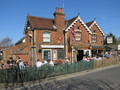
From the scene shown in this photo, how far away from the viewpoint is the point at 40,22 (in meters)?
20.8

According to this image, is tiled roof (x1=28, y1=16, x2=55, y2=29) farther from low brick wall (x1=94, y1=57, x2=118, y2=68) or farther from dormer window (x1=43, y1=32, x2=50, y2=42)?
low brick wall (x1=94, y1=57, x2=118, y2=68)

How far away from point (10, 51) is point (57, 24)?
326 inches

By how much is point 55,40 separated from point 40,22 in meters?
3.61

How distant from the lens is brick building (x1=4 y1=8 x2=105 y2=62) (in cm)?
1930

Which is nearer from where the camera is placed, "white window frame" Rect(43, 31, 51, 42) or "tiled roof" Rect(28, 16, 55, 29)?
"tiled roof" Rect(28, 16, 55, 29)

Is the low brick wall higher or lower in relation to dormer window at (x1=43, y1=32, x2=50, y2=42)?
lower

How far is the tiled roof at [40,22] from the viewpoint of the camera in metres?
19.7

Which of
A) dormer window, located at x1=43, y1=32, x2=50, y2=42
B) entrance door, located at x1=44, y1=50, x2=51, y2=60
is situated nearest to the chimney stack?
dormer window, located at x1=43, y1=32, x2=50, y2=42

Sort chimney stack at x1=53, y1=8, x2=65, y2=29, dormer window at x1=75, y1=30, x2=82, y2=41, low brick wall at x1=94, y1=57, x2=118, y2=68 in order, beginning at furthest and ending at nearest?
dormer window at x1=75, y1=30, x2=82, y2=41 < chimney stack at x1=53, y1=8, x2=65, y2=29 < low brick wall at x1=94, y1=57, x2=118, y2=68

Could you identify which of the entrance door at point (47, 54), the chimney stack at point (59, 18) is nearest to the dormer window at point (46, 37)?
the entrance door at point (47, 54)

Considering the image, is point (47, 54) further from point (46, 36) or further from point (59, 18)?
point (59, 18)

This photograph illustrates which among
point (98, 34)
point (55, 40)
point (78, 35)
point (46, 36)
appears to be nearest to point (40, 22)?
point (46, 36)

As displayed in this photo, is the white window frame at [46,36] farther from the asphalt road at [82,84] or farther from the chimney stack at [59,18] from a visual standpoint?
the asphalt road at [82,84]

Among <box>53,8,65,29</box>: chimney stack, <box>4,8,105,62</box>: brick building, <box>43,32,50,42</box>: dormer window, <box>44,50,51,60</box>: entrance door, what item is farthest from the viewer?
<box>53,8,65,29</box>: chimney stack
